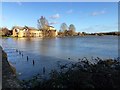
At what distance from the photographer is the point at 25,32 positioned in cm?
14700

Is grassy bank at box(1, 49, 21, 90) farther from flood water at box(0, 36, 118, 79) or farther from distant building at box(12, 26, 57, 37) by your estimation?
distant building at box(12, 26, 57, 37)

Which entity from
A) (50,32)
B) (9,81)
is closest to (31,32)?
(50,32)

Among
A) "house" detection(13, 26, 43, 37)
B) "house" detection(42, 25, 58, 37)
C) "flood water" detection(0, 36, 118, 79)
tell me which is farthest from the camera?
"house" detection(13, 26, 43, 37)

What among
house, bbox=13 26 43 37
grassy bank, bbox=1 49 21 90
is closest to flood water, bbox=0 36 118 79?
grassy bank, bbox=1 49 21 90

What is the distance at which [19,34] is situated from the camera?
477 feet

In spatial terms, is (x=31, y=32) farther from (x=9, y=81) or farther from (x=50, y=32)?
(x=9, y=81)

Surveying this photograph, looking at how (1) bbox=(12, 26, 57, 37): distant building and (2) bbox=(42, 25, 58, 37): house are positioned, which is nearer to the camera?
(2) bbox=(42, 25, 58, 37): house

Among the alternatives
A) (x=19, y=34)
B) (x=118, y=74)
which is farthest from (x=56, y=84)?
(x=19, y=34)

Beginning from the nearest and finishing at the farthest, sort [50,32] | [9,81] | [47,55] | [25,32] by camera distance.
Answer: [9,81] < [47,55] < [25,32] < [50,32]

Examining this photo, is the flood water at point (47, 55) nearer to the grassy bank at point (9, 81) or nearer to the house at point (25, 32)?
the grassy bank at point (9, 81)

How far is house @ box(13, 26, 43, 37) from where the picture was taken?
142125 mm

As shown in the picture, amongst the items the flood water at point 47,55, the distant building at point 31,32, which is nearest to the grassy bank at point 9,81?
the flood water at point 47,55

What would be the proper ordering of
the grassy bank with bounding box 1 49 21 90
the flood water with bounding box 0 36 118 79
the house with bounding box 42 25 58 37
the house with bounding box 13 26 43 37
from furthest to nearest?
1. the house with bounding box 13 26 43 37
2. the house with bounding box 42 25 58 37
3. the flood water with bounding box 0 36 118 79
4. the grassy bank with bounding box 1 49 21 90

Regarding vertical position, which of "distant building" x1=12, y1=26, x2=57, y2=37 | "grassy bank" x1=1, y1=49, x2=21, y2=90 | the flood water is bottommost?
the flood water
